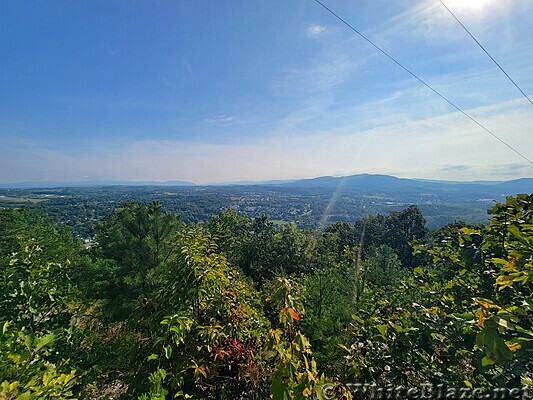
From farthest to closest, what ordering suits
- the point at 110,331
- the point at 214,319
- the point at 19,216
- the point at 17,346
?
1. the point at 19,216
2. the point at 110,331
3. the point at 214,319
4. the point at 17,346

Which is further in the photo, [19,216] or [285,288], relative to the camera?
[19,216]

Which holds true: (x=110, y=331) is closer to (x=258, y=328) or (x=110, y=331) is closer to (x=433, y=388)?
(x=258, y=328)

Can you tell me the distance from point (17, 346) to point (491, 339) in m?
2.64

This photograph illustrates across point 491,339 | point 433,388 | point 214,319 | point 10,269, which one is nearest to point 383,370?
point 433,388

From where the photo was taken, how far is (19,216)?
17.3 m

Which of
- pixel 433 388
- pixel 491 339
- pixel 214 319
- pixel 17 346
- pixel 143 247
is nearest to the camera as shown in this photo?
pixel 491 339

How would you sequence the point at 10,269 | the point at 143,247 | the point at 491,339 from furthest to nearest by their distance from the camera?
the point at 143,247 → the point at 10,269 → the point at 491,339

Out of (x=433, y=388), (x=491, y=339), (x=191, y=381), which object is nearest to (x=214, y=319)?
(x=191, y=381)

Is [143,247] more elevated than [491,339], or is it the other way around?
[491,339]

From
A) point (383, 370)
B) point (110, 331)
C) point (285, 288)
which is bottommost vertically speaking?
point (110, 331)

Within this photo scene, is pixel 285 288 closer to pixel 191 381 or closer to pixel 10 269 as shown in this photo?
pixel 191 381

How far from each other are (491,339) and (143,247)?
9.23 meters

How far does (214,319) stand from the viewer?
220cm

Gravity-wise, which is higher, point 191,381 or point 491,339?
point 491,339
